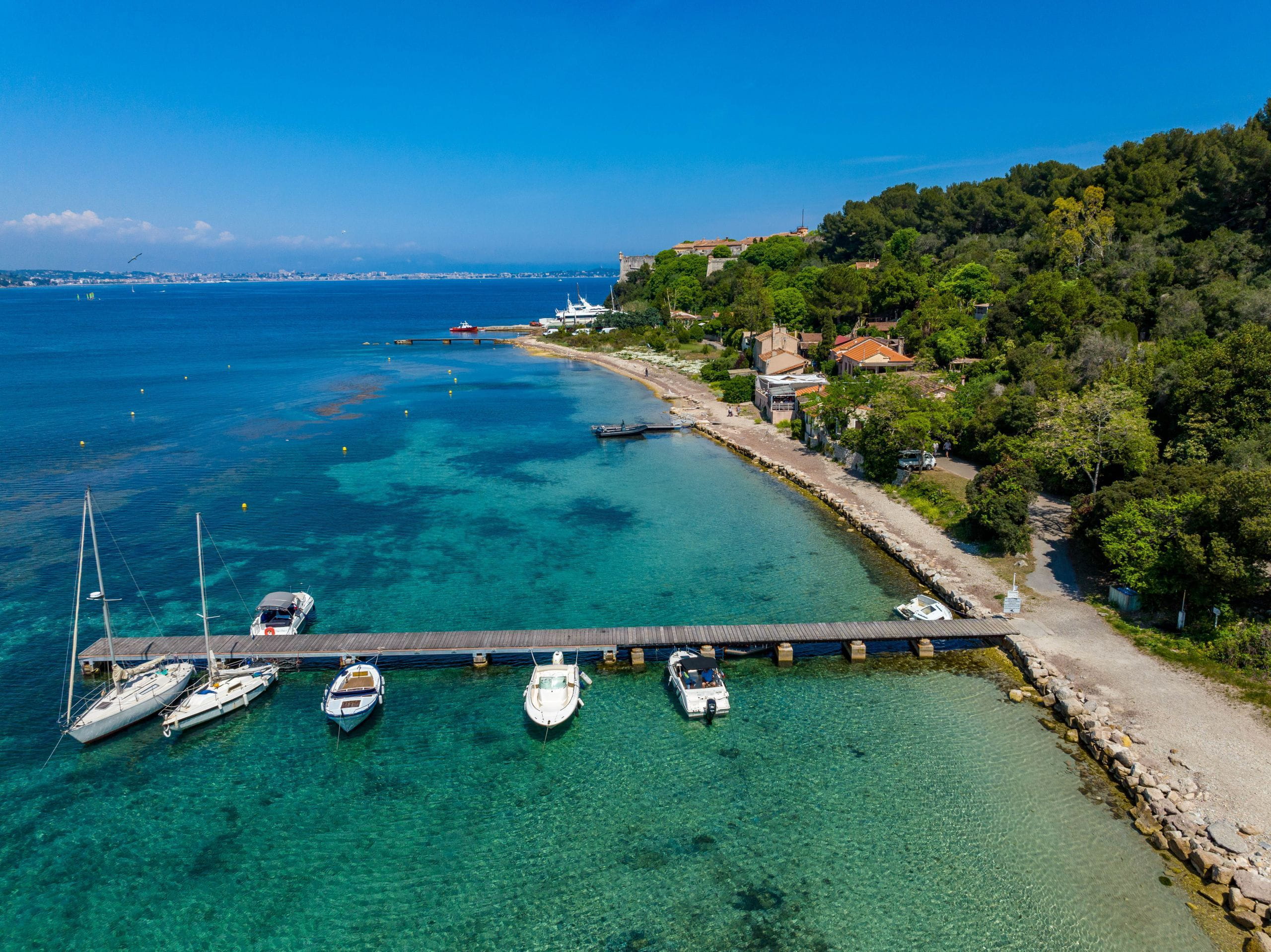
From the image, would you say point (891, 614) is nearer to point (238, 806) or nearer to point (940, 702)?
point (940, 702)

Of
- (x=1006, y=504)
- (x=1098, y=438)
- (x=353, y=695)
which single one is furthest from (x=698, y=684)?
(x=1098, y=438)

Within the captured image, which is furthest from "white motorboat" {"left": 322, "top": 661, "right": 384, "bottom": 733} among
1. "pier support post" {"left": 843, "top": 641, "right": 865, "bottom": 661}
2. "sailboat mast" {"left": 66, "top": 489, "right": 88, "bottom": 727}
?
"pier support post" {"left": 843, "top": 641, "right": 865, "bottom": 661}

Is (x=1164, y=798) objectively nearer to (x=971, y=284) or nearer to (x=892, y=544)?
(x=892, y=544)

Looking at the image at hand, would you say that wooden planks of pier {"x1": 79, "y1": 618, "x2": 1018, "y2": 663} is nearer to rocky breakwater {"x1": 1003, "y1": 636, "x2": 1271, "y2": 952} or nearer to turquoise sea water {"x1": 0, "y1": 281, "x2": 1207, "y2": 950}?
turquoise sea water {"x1": 0, "y1": 281, "x2": 1207, "y2": 950}

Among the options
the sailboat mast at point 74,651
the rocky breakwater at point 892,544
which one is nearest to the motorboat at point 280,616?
the sailboat mast at point 74,651

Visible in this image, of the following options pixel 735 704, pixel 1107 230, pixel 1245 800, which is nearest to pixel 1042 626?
pixel 1245 800

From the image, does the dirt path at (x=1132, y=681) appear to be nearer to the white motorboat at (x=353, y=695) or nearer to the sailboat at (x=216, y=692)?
the white motorboat at (x=353, y=695)
